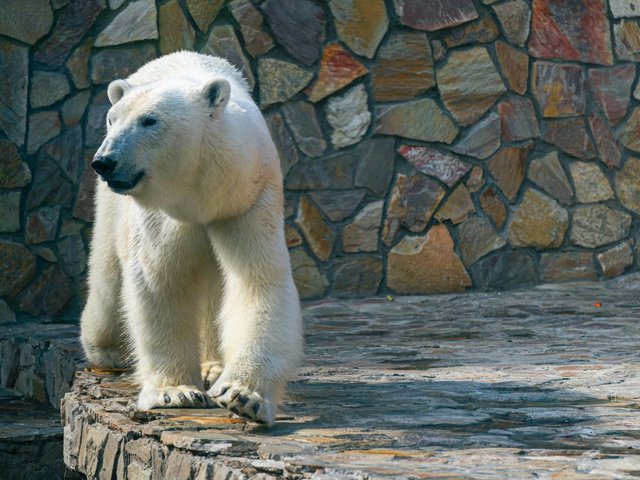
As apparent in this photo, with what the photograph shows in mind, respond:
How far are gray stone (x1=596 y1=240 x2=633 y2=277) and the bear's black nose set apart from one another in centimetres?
515

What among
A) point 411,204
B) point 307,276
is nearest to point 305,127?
point 411,204

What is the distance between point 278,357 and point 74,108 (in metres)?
4.18

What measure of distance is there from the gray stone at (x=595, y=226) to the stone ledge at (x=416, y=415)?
5.52 ft

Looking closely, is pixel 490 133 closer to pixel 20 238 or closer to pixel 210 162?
pixel 20 238

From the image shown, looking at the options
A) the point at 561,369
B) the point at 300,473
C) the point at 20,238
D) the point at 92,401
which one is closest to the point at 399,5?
the point at 20,238

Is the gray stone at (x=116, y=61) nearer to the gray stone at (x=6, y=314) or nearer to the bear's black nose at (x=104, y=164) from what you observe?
the gray stone at (x=6, y=314)

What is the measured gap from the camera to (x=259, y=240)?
3.62m

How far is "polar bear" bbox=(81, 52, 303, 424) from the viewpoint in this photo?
337 cm

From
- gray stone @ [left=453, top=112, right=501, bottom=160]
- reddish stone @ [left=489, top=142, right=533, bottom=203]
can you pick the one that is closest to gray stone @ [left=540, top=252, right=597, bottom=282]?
reddish stone @ [left=489, top=142, right=533, bottom=203]

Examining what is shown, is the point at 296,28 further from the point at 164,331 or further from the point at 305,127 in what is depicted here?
the point at 164,331

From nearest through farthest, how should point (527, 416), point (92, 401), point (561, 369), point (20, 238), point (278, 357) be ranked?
point (278, 357)
point (527, 416)
point (92, 401)
point (561, 369)
point (20, 238)

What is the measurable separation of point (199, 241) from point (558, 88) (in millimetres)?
4637

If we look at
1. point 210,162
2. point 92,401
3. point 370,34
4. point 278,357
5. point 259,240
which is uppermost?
point 370,34

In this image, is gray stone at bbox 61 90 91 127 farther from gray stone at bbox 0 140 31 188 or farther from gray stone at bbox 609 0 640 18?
gray stone at bbox 609 0 640 18
